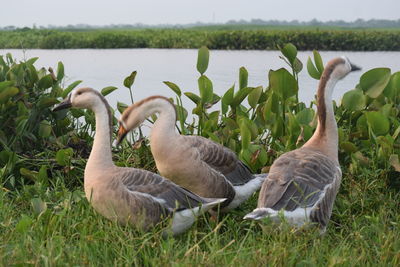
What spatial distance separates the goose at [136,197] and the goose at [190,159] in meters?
0.24

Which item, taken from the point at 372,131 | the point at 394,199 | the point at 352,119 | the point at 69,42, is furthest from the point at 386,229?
the point at 69,42

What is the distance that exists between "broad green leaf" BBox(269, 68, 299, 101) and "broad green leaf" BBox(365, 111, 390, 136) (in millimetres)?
718

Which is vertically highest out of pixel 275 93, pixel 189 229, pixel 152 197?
pixel 275 93

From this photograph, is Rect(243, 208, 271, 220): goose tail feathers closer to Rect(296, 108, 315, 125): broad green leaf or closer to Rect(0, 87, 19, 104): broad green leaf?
Rect(296, 108, 315, 125): broad green leaf

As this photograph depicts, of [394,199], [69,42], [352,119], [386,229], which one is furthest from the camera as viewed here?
[69,42]

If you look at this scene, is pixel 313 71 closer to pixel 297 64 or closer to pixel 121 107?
pixel 297 64

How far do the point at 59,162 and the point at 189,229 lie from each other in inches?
60.5

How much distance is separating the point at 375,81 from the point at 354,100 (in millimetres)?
247

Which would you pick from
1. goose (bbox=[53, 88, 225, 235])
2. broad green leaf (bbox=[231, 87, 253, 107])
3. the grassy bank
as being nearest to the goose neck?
goose (bbox=[53, 88, 225, 235])

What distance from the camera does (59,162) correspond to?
18.8 feet

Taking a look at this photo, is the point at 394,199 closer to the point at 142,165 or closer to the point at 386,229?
the point at 386,229

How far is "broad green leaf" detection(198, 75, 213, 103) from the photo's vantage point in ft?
20.0

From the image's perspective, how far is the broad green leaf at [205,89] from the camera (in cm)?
608

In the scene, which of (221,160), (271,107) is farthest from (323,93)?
(271,107)
